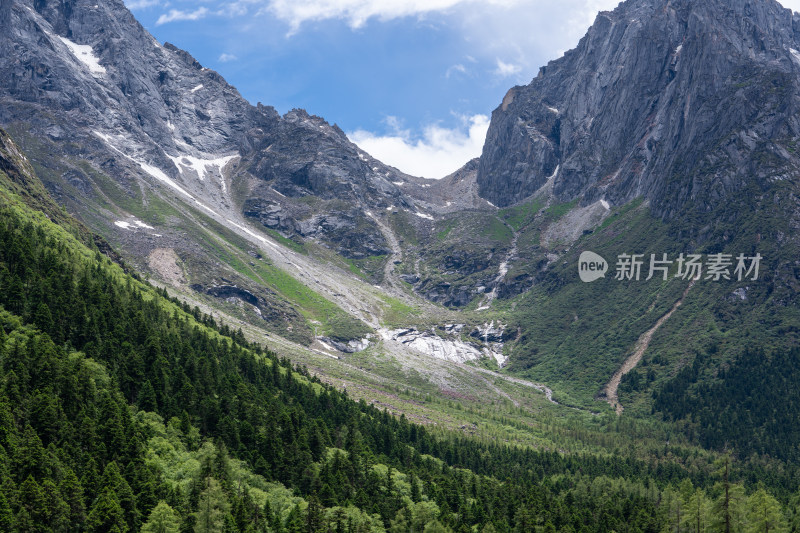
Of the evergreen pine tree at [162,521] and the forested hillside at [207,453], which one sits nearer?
the evergreen pine tree at [162,521]

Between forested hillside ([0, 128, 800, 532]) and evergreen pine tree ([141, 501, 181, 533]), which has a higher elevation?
forested hillside ([0, 128, 800, 532])

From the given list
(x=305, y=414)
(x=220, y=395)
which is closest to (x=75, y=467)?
(x=220, y=395)

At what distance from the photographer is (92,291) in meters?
123

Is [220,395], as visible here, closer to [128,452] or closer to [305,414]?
[305,414]

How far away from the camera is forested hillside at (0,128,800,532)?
72250 mm

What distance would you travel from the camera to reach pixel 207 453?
3487 inches

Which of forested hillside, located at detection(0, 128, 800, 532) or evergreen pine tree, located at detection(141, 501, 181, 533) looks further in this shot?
forested hillside, located at detection(0, 128, 800, 532)

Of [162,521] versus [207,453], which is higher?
[207,453]

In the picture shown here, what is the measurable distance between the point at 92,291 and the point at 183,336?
21955 mm

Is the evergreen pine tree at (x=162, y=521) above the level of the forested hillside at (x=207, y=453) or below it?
below

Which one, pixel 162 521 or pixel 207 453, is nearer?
pixel 162 521

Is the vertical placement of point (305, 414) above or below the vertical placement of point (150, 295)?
below

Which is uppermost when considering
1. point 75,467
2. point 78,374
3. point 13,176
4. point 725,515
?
point 13,176

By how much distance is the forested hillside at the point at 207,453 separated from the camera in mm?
72250
